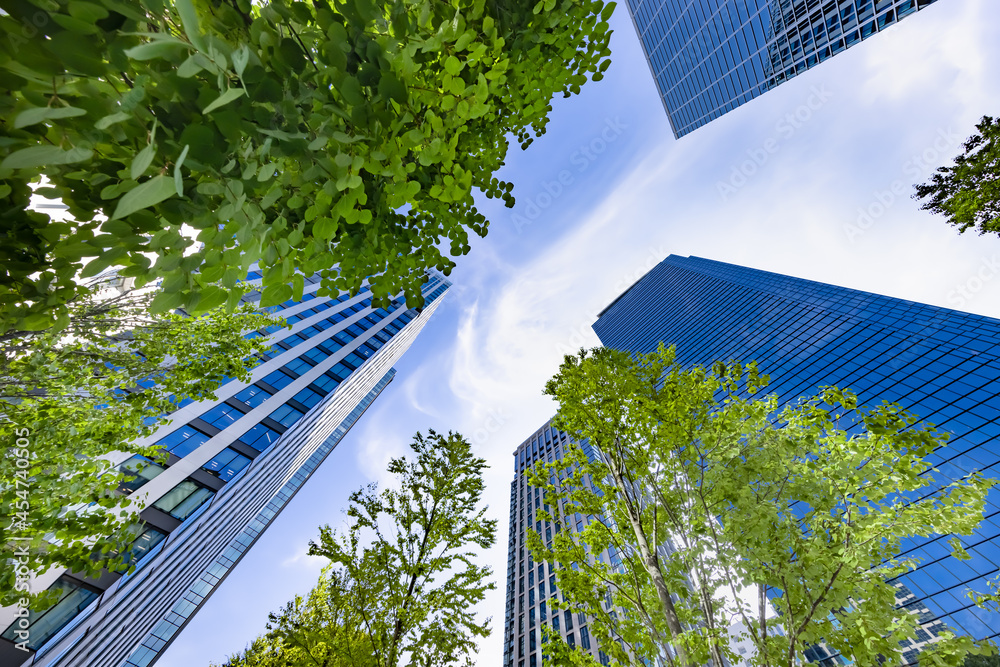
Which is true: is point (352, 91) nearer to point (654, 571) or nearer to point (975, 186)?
point (654, 571)

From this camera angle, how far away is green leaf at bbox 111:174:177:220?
0.78 m

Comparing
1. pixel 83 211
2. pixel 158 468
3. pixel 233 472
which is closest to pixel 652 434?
pixel 83 211

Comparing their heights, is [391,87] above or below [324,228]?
above

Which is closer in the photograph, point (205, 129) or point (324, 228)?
point (205, 129)

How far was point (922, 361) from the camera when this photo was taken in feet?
112

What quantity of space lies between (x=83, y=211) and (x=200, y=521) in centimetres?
1989

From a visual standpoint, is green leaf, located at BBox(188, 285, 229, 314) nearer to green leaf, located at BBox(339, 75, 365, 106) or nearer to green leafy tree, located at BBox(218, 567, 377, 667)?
green leaf, located at BBox(339, 75, 365, 106)

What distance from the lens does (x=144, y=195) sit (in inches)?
31.9

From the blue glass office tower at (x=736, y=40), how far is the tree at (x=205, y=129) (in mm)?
62098

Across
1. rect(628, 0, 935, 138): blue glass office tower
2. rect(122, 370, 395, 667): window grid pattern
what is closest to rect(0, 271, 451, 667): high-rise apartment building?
rect(122, 370, 395, 667): window grid pattern

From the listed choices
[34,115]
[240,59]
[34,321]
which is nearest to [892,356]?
[240,59]

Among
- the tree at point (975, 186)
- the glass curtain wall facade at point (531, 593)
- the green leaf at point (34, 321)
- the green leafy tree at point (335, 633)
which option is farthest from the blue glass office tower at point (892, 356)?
the glass curtain wall facade at point (531, 593)

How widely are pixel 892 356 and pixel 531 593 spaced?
5178 cm

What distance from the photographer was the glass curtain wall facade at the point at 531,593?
41062 mm
